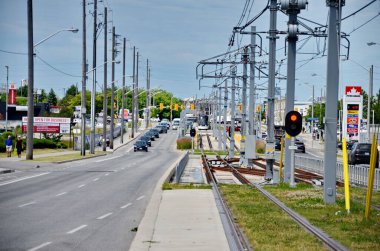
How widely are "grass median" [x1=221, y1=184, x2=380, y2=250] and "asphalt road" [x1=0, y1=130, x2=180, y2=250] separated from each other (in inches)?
109

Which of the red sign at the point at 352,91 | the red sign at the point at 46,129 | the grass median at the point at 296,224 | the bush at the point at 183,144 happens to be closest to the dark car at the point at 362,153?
the red sign at the point at 352,91

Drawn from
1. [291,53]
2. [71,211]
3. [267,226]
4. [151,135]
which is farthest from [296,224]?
[151,135]

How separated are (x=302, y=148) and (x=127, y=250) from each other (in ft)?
250

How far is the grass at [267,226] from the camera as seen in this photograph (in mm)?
12643

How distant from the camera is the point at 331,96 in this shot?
20125 mm

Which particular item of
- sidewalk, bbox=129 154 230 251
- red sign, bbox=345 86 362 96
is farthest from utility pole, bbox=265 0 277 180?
red sign, bbox=345 86 362 96

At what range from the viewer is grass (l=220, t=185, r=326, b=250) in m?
12.6

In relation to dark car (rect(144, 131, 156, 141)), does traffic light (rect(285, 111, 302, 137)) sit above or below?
above

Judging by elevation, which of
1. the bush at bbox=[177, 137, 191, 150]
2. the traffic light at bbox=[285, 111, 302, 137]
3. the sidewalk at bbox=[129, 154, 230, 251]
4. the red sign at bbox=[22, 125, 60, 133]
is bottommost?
the bush at bbox=[177, 137, 191, 150]

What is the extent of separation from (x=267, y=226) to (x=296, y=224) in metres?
0.85

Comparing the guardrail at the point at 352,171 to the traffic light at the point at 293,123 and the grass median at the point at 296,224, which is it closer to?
the grass median at the point at 296,224

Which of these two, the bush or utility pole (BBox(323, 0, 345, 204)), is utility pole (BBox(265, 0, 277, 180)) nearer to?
utility pole (BBox(323, 0, 345, 204))

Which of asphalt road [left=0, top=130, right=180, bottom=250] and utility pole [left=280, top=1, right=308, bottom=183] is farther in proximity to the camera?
utility pole [left=280, top=1, right=308, bottom=183]

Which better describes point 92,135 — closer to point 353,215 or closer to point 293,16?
point 293,16
